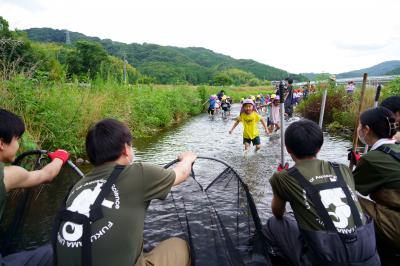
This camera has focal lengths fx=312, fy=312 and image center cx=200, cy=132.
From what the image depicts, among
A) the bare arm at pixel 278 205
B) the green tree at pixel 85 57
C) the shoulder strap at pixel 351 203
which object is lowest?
the bare arm at pixel 278 205

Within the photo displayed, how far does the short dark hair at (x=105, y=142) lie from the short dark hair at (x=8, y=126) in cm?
78

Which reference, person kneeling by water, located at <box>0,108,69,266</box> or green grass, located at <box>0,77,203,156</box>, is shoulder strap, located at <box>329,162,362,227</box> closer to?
person kneeling by water, located at <box>0,108,69,266</box>

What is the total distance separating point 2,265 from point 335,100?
45.2 ft

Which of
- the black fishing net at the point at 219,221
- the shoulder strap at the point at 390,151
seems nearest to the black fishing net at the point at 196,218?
the black fishing net at the point at 219,221

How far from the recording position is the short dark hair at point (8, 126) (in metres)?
2.42

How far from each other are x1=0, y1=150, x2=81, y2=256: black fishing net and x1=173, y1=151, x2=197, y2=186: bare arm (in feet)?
3.25

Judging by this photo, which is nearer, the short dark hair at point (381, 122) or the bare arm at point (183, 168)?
the bare arm at point (183, 168)

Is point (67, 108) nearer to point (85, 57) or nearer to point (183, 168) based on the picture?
point (183, 168)

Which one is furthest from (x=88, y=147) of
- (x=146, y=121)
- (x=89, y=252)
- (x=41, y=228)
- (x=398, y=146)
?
(x=146, y=121)

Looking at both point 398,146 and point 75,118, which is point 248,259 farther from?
point 75,118

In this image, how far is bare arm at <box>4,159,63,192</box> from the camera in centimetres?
231

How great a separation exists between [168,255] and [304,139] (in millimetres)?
1422

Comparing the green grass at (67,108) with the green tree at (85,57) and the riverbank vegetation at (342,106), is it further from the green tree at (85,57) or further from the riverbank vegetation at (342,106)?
the green tree at (85,57)

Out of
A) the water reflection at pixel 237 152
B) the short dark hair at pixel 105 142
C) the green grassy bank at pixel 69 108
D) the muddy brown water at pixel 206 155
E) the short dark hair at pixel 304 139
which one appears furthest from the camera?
the green grassy bank at pixel 69 108
